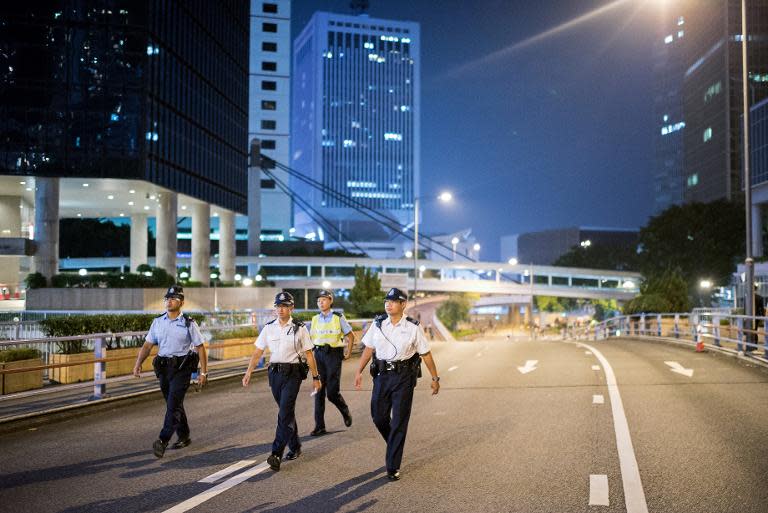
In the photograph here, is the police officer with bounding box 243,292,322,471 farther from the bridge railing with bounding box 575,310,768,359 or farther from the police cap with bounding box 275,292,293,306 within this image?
the bridge railing with bounding box 575,310,768,359

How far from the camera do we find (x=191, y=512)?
21.7ft

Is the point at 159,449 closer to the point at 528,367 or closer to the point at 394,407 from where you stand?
the point at 394,407

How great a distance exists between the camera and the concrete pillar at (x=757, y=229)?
76.4 m

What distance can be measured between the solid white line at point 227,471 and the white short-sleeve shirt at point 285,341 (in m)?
1.14

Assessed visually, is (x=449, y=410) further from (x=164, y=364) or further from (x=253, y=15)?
(x=253, y=15)

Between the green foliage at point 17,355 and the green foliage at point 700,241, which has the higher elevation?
the green foliage at point 700,241

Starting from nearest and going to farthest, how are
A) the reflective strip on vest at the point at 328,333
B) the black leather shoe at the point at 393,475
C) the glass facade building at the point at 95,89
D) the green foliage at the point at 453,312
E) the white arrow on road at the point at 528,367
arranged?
the black leather shoe at the point at 393,475 → the reflective strip on vest at the point at 328,333 → the white arrow on road at the point at 528,367 → the glass facade building at the point at 95,89 → the green foliage at the point at 453,312

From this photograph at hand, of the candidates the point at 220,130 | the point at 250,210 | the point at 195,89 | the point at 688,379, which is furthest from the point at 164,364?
the point at 250,210

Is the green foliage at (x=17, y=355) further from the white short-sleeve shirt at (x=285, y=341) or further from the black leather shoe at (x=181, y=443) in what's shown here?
the white short-sleeve shirt at (x=285, y=341)

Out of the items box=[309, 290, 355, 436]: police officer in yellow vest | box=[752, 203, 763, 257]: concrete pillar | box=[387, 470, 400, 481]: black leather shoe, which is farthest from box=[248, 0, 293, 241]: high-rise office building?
box=[387, 470, 400, 481]: black leather shoe

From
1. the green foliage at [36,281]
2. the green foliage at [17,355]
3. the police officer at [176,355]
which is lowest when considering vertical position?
the green foliage at [17,355]

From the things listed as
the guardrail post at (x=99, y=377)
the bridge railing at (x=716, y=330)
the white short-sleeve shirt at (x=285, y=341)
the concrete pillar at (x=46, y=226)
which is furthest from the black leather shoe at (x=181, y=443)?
the concrete pillar at (x=46, y=226)

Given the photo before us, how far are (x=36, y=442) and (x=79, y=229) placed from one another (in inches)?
4284

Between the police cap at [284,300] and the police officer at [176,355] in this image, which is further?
the police officer at [176,355]
